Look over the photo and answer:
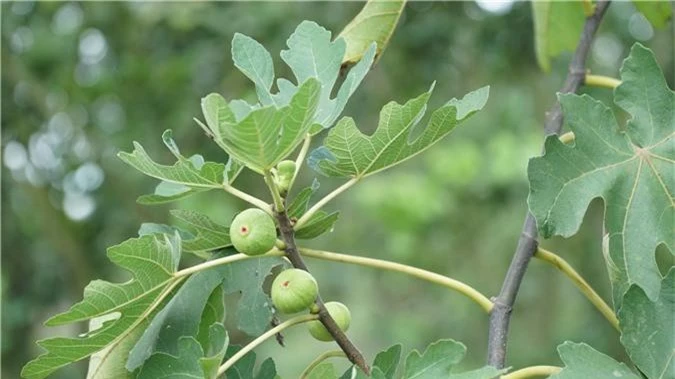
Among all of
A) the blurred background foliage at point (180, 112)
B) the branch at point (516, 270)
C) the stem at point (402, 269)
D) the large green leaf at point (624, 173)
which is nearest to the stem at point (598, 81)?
the branch at point (516, 270)

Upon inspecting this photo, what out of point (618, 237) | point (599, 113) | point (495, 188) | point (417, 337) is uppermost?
point (599, 113)

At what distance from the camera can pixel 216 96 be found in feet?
2.43

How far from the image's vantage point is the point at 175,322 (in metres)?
0.93

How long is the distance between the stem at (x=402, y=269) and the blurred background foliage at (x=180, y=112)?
95.4 inches

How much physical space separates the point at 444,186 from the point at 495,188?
0.66ft

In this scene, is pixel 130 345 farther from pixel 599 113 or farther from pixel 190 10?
pixel 190 10

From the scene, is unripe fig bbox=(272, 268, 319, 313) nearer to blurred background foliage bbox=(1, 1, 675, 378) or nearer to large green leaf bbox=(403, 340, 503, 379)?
large green leaf bbox=(403, 340, 503, 379)

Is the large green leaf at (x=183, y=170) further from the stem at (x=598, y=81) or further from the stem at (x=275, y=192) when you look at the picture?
the stem at (x=598, y=81)

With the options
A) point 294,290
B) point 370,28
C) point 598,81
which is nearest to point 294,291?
point 294,290

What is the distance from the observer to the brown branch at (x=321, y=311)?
83cm

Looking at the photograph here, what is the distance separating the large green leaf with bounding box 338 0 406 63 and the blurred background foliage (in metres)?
2.18

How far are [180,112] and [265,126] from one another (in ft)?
9.25

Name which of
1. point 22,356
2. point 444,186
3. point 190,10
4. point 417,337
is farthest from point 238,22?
point 417,337

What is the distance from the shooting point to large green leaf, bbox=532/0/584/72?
1.42 metres
